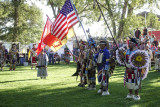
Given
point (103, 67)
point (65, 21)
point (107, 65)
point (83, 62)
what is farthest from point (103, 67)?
point (65, 21)

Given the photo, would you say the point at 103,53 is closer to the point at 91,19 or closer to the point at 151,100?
the point at 151,100

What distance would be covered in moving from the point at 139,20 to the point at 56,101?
21.8 metres

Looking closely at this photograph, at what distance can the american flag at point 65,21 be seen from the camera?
1057cm

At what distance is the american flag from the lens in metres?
10.6

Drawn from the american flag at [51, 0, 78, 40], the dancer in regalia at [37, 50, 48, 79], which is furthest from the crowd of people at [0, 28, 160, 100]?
the dancer in regalia at [37, 50, 48, 79]

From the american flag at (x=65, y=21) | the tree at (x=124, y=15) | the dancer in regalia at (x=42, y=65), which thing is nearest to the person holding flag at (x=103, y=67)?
the american flag at (x=65, y=21)

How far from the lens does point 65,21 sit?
419 inches

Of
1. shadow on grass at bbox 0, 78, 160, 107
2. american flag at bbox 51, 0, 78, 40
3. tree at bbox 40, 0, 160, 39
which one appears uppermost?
tree at bbox 40, 0, 160, 39

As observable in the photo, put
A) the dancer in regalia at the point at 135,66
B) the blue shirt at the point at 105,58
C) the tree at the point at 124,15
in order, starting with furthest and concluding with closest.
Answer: the tree at the point at 124,15, the blue shirt at the point at 105,58, the dancer in regalia at the point at 135,66

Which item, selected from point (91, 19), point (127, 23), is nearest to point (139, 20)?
point (127, 23)

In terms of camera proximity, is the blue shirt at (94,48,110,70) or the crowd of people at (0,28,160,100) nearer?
the crowd of people at (0,28,160,100)

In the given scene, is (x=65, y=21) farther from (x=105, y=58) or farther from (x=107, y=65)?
(x=107, y=65)

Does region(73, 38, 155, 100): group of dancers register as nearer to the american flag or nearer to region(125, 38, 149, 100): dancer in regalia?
region(125, 38, 149, 100): dancer in regalia

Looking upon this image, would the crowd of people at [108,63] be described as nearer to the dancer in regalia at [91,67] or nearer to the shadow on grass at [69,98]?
the dancer in regalia at [91,67]
